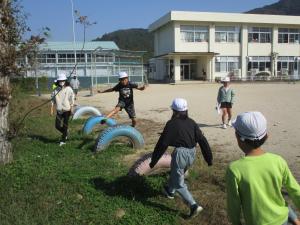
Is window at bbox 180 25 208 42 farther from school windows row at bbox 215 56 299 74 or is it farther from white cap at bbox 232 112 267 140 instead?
white cap at bbox 232 112 267 140

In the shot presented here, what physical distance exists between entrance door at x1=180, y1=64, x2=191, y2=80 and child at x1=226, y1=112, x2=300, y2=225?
155 feet


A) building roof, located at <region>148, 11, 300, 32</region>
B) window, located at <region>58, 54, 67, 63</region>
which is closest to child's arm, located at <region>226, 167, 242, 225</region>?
building roof, located at <region>148, 11, 300, 32</region>

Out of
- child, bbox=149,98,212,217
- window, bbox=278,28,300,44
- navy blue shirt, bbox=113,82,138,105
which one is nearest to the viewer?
child, bbox=149,98,212,217

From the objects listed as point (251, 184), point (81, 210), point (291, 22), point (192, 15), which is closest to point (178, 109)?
point (81, 210)

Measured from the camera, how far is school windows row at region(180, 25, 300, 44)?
48.8 meters

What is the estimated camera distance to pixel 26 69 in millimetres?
6141

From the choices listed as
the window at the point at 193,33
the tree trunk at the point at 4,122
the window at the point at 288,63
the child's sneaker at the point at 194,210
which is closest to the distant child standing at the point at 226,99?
the tree trunk at the point at 4,122

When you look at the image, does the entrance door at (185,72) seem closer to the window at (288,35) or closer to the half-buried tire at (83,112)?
the window at (288,35)

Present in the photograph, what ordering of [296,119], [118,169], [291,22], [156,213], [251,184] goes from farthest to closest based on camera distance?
[291,22] → [296,119] → [118,169] → [156,213] → [251,184]

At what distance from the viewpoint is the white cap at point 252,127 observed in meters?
2.87

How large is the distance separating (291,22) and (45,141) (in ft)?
162

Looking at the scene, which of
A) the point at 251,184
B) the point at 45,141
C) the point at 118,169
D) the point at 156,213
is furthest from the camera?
the point at 45,141

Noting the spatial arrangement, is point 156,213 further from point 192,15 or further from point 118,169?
point 192,15

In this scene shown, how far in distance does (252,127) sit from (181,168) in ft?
7.21
